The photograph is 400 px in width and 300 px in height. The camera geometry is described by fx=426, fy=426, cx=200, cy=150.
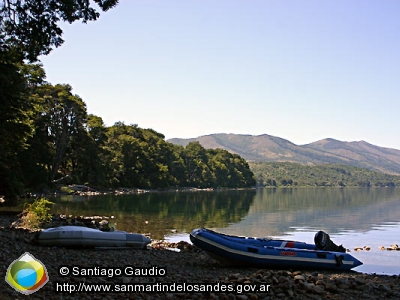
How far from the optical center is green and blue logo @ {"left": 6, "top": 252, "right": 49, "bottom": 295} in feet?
26.3

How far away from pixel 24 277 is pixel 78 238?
279 inches

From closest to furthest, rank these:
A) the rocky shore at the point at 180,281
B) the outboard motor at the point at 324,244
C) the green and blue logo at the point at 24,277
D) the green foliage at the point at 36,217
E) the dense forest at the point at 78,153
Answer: the green and blue logo at the point at 24,277 < the rocky shore at the point at 180,281 < the outboard motor at the point at 324,244 < the green foliage at the point at 36,217 < the dense forest at the point at 78,153

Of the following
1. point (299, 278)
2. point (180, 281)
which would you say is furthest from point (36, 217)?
point (299, 278)

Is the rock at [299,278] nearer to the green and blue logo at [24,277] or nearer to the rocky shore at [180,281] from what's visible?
the rocky shore at [180,281]

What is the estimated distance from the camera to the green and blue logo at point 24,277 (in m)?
8.02

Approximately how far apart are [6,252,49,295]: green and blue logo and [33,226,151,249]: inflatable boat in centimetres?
637

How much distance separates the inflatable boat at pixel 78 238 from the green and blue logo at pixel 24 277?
6373 mm

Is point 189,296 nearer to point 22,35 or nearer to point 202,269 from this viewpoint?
point 202,269

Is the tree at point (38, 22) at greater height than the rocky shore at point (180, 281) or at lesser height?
greater

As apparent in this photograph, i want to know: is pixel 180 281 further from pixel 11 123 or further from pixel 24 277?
pixel 11 123

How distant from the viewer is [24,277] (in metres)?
8.19

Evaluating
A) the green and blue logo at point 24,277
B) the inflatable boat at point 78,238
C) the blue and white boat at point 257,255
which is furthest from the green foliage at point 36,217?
the green and blue logo at point 24,277

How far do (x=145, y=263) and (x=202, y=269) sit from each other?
1.92 metres

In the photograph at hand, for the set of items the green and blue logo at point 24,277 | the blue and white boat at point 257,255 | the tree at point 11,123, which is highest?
the tree at point 11,123
